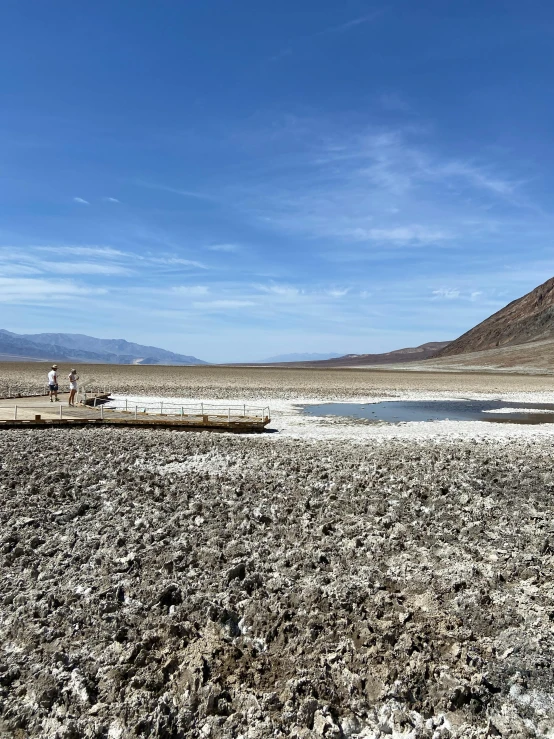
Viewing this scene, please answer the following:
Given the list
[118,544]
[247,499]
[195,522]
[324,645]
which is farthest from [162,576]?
[247,499]

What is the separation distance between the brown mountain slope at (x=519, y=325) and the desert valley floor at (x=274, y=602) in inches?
6099

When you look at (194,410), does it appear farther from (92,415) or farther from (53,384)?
(92,415)

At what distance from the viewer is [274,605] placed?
7398 mm

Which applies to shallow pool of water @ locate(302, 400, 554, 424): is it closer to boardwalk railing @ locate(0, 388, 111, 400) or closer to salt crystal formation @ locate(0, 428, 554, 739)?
boardwalk railing @ locate(0, 388, 111, 400)

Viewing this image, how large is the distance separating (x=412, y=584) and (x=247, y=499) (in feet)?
15.0

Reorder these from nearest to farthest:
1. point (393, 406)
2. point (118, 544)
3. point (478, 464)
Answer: point (118, 544), point (478, 464), point (393, 406)

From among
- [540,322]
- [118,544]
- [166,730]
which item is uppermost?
[540,322]

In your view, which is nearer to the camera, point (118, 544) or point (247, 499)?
point (118, 544)

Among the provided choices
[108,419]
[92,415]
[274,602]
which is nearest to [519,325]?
[92,415]

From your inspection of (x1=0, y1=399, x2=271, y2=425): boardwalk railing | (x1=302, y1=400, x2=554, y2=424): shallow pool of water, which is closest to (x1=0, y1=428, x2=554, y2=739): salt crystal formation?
(x1=0, y1=399, x2=271, y2=425): boardwalk railing

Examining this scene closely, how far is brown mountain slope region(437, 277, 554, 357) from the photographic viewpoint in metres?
159

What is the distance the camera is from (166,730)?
212 inches

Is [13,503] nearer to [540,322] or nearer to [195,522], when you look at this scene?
[195,522]

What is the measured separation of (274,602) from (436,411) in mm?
27664
